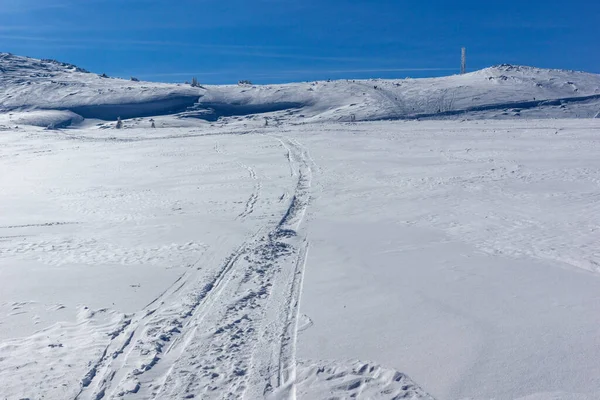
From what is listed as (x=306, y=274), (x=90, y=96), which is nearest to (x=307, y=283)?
(x=306, y=274)

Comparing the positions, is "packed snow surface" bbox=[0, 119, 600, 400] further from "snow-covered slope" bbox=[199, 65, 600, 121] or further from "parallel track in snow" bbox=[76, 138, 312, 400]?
"snow-covered slope" bbox=[199, 65, 600, 121]

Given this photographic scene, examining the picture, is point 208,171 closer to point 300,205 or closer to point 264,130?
point 300,205

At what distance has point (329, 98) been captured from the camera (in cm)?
4128

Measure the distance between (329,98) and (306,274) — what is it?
3434cm

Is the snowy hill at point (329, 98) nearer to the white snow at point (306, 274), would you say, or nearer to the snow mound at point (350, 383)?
the white snow at point (306, 274)

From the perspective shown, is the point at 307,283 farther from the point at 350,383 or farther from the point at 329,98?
the point at 329,98

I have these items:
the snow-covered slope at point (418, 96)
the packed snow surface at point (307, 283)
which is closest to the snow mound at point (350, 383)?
the packed snow surface at point (307, 283)

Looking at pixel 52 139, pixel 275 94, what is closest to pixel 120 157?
pixel 52 139

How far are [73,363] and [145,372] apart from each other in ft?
2.38

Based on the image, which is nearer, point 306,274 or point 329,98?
point 306,274

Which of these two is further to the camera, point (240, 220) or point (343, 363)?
point (240, 220)

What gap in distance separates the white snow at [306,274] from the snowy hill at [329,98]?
1526 cm

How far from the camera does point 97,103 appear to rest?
41219mm

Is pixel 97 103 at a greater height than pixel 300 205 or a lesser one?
greater
